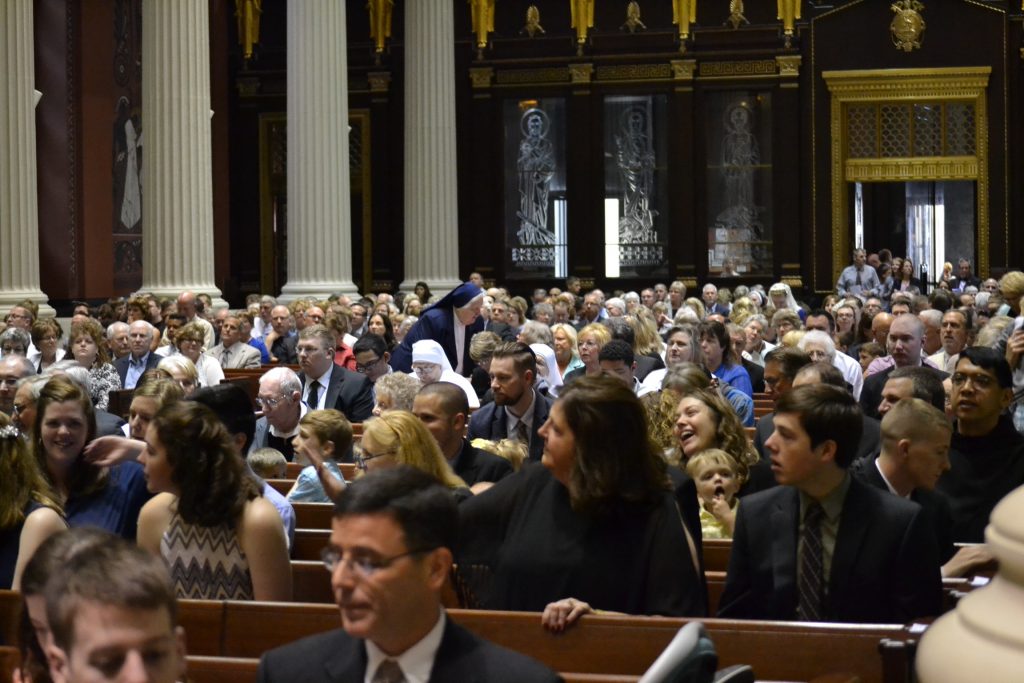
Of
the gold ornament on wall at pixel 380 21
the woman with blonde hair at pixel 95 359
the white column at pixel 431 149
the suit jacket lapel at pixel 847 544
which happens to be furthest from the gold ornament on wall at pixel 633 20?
the suit jacket lapel at pixel 847 544

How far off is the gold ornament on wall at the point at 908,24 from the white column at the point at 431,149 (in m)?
7.27

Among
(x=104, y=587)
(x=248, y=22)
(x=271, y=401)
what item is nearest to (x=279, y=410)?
(x=271, y=401)

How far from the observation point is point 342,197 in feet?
73.0

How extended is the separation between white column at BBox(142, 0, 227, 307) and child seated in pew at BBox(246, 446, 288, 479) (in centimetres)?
1057

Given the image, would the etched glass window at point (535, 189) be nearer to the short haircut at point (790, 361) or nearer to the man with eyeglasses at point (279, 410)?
the man with eyeglasses at point (279, 410)

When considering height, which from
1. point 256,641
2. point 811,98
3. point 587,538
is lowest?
point 256,641

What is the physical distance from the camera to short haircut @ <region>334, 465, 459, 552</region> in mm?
3256

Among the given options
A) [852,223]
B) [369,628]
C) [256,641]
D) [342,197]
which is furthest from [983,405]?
[852,223]

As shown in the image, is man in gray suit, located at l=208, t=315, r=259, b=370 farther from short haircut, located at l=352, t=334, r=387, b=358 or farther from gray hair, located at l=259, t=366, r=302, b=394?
gray hair, located at l=259, t=366, r=302, b=394

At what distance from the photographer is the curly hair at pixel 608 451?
469 centimetres

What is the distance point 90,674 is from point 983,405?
5336 millimetres

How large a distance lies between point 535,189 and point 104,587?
25.7 metres

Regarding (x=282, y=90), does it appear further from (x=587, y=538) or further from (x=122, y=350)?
(x=587, y=538)

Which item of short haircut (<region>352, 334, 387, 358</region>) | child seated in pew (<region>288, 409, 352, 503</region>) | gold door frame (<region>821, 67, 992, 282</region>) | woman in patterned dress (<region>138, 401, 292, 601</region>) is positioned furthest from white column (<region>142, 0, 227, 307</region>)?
woman in patterned dress (<region>138, 401, 292, 601</region>)
